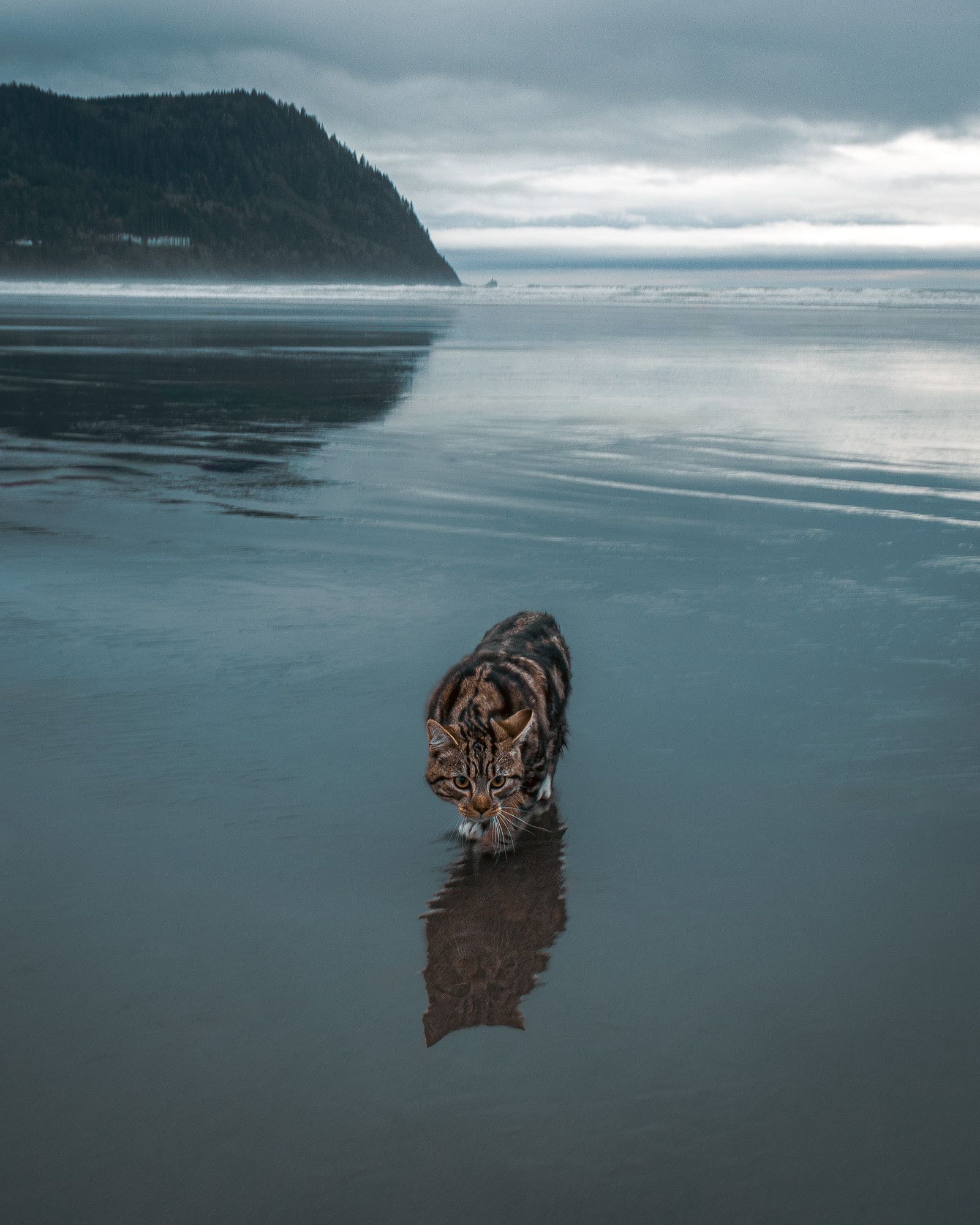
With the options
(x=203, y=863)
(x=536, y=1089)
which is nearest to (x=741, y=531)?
(x=203, y=863)

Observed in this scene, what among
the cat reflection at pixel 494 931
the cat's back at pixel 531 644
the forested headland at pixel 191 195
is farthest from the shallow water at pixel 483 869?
the forested headland at pixel 191 195

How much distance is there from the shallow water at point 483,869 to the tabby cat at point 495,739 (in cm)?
17

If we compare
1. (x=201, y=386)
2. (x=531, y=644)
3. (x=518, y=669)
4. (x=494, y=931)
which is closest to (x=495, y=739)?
(x=518, y=669)

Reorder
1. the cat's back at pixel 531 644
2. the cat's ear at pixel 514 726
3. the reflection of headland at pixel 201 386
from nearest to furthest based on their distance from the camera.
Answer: the cat's ear at pixel 514 726
the cat's back at pixel 531 644
the reflection of headland at pixel 201 386

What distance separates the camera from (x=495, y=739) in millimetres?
3527

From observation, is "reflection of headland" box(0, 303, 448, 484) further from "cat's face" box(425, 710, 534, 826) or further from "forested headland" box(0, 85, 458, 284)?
"forested headland" box(0, 85, 458, 284)

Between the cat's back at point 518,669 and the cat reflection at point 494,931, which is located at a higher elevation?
the cat's back at point 518,669

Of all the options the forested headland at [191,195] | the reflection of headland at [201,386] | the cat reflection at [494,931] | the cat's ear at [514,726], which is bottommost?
the cat reflection at [494,931]

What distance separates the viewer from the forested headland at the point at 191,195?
152375 millimetres

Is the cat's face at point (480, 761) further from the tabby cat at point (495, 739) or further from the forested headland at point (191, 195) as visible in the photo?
the forested headland at point (191, 195)

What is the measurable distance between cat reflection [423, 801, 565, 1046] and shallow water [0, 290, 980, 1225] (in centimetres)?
1

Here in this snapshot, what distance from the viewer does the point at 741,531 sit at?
324 inches

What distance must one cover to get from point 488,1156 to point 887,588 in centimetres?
512

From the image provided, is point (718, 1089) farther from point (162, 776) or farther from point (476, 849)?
point (162, 776)
